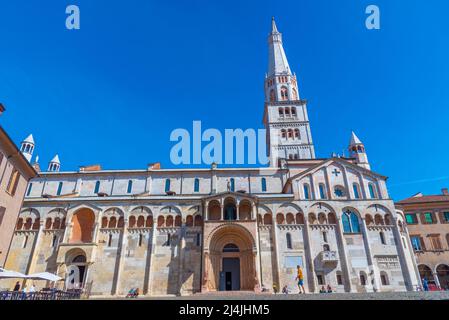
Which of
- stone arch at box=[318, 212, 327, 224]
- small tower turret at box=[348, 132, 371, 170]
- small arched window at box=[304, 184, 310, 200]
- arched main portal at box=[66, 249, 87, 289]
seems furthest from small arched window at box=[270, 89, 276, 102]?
arched main portal at box=[66, 249, 87, 289]

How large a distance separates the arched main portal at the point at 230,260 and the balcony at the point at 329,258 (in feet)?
24.8

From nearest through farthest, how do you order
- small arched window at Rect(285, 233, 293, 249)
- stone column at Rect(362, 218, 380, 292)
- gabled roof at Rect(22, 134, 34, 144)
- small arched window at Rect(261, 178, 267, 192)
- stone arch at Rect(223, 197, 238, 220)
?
1. stone column at Rect(362, 218, 380, 292)
2. small arched window at Rect(285, 233, 293, 249)
3. stone arch at Rect(223, 197, 238, 220)
4. small arched window at Rect(261, 178, 267, 192)
5. gabled roof at Rect(22, 134, 34, 144)

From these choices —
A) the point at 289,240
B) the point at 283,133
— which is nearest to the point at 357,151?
the point at 283,133

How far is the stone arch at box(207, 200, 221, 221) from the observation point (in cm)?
3306

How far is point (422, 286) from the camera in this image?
30359 mm

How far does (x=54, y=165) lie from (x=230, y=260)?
35277 mm

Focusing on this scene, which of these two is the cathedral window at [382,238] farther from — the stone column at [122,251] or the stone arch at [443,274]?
the stone column at [122,251]

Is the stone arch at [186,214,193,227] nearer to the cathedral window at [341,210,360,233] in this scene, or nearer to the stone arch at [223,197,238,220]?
the stone arch at [223,197,238,220]

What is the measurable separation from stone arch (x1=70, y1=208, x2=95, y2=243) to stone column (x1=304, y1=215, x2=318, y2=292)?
81.5 feet

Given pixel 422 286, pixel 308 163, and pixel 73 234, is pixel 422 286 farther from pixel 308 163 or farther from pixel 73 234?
pixel 73 234

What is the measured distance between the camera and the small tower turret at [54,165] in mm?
47781

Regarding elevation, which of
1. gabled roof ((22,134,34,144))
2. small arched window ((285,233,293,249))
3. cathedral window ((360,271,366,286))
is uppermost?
gabled roof ((22,134,34,144))

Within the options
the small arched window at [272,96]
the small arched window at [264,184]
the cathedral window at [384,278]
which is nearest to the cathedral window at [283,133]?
the small arched window at [272,96]

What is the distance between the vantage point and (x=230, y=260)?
31953 mm
